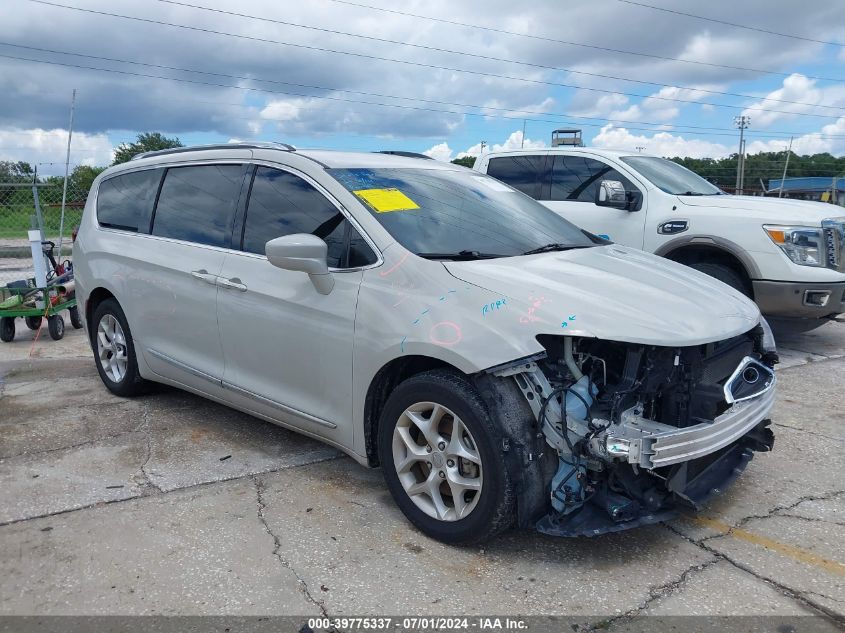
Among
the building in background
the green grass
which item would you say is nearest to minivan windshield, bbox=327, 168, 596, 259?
the green grass

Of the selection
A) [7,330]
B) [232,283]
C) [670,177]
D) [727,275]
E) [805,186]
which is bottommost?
[7,330]

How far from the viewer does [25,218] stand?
16.9m

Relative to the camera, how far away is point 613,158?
24.8 feet

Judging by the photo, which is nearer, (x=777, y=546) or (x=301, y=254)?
(x=777, y=546)

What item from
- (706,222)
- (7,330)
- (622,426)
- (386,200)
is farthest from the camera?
(7,330)

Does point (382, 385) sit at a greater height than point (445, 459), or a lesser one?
greater

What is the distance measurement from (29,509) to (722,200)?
639 centimetres

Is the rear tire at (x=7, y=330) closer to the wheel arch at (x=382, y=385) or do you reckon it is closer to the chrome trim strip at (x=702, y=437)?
the wheel arch at (x=382, y=385)

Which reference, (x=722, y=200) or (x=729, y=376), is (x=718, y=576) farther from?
(x=722, y=200)

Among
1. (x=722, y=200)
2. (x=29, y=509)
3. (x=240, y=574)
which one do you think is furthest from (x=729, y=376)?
(x=722, y=200)

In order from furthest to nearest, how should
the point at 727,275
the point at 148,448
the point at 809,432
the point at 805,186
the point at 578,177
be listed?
the point at 805,186 → the point at 578,177 → the point at 727,275 → the point at 809,432 → the point at 148,448

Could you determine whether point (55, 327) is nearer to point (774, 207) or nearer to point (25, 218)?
point (774, 207)

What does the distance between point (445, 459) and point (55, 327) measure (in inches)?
245

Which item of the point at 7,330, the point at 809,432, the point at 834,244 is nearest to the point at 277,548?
the point at 809,432
